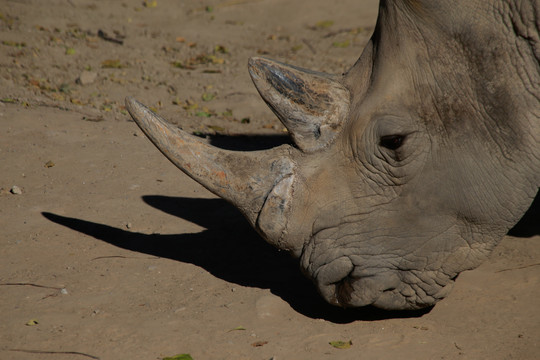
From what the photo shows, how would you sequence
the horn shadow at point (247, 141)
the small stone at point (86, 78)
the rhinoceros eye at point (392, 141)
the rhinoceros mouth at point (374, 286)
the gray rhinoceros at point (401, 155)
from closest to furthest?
the gray rhinoceros at point (401, 155) < the rhinoceros eye at point (392, 141) < the rhinoceros mouth at point (374, 286) < the horn shadow at point (247, 141) < the small stone at point (86, 78)

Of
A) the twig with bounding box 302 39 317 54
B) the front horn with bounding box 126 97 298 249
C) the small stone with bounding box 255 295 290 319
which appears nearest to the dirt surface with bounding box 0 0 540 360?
the small stone with bounding box 255 295 290 319

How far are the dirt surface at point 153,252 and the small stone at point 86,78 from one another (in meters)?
0.02

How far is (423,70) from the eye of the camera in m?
3.18

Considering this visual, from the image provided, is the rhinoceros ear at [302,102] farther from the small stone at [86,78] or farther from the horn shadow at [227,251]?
the small stone at [86,78]

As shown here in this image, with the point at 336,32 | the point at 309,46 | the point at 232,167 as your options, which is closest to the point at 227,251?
the point at 232,167

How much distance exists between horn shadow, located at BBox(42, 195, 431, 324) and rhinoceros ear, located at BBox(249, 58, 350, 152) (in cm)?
91

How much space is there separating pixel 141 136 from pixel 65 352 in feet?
9.56

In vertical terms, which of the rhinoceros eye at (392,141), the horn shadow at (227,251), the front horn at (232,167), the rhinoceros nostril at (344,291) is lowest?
the horn shadow at (227,251)

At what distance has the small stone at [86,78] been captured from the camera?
22.9 feet

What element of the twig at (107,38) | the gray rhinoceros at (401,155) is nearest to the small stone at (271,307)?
the gray rhinoceros at (401,155)

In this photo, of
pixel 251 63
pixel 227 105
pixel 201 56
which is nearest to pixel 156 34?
pixel 201 56

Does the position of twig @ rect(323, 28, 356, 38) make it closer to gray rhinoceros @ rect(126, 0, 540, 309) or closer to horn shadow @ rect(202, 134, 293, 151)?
horn shadow @ rect(202, 134, 293, 151)

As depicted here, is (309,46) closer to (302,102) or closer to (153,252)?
(153,252)

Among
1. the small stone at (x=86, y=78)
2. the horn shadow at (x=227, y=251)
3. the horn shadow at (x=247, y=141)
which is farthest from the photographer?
the small stone at (x=86, y=78)
